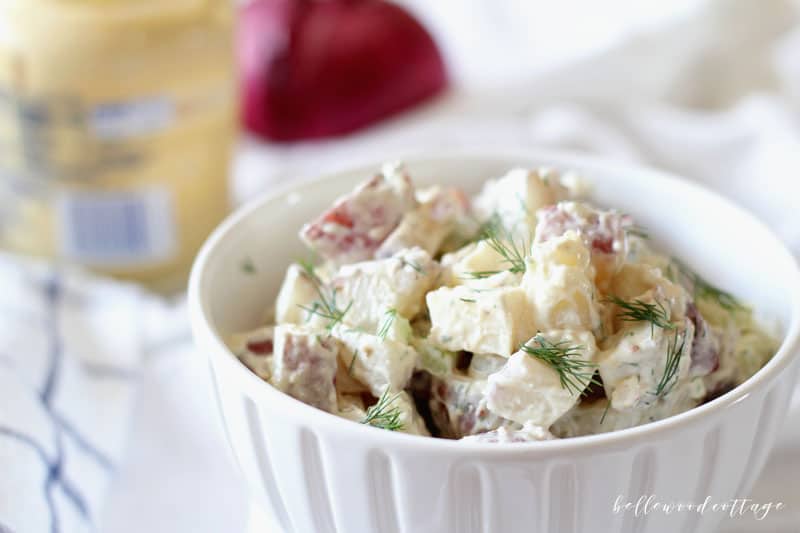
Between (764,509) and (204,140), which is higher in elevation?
(204,140)

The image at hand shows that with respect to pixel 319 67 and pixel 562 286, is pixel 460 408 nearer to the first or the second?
pixel 562 286

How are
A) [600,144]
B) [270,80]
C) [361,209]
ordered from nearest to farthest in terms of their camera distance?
[361,209] < [600,144] < [270,80]

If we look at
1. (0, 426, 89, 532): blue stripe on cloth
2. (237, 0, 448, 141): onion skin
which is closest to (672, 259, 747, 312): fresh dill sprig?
(0, 426, 89, 532): blue stripe on cloth

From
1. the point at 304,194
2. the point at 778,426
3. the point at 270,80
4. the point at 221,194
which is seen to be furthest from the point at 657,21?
the point at 778,426

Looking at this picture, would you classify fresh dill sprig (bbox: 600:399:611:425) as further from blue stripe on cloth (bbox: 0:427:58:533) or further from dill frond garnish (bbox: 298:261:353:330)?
blue stripe on cloth (bbox: 0:427:58:533)

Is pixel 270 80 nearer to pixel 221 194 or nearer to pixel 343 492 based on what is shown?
pixel 221 194

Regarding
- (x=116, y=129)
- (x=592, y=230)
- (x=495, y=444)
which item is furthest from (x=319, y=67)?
(x=495, y=444)

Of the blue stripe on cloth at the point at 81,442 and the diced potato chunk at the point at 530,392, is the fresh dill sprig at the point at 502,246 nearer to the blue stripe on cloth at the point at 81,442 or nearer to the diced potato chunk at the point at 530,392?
the diced potato chunk at the point at 530,392
